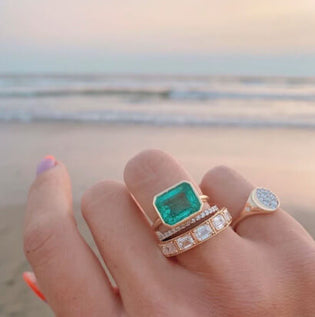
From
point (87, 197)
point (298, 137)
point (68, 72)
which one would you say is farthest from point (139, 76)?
point (87, 197)

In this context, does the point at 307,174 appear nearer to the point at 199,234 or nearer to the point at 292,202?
the point at 292,202

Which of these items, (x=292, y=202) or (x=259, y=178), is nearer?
(x=292, y=202)

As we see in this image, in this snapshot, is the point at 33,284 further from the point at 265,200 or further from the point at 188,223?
the point at 265,200

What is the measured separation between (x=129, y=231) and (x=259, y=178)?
8.74 feet

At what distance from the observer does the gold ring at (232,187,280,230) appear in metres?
0.89

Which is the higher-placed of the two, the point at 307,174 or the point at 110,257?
the point at 110,257

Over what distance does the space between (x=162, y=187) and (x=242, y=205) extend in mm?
270

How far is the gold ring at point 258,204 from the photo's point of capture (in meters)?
0.89

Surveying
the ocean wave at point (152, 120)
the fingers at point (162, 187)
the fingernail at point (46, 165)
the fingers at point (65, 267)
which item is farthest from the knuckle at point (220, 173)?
the ocean wave at point (152, 120)

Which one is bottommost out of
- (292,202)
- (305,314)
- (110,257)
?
(292,202)

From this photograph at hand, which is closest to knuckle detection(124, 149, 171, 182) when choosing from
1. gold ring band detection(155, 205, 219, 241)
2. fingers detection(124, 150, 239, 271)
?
fingers detection(124, 150, 239, 271)

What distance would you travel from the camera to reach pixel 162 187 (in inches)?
31.8

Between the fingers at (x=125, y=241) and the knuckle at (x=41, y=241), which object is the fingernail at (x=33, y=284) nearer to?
the knuckle at (x=41, y=241)

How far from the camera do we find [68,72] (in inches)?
914
